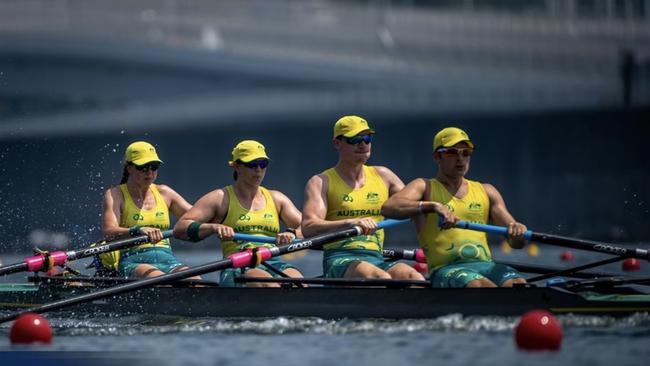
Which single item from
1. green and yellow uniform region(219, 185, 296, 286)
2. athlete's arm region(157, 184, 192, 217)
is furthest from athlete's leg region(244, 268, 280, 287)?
athlete's arm region(157, 184, 192, 217)

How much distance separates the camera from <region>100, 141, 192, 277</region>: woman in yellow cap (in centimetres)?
1717

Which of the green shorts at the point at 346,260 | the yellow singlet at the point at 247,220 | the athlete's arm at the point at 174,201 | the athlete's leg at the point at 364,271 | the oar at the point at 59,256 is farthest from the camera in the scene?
the athlete's arm at the point at 174,201

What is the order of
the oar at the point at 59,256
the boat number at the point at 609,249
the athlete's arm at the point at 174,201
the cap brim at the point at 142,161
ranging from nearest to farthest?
the boat number at the point at 609,249 → the oar at the point at 59,256 → the cap brim at the point at 142,161 → the athlete's arm at the point at 174,201

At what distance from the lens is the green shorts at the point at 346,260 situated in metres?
15.5

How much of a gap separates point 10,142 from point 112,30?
8.11 m

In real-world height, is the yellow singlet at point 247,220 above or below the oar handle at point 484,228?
above

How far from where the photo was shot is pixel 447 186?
15.0m

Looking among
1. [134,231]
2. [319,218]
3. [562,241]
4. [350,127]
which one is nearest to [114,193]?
[134,231]

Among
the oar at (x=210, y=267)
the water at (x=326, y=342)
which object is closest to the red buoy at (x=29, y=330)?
the water at (x=326, y=342)

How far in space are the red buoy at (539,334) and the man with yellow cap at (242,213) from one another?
4378mm

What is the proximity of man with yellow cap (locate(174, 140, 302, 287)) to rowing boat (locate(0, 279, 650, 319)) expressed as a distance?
0.67 m

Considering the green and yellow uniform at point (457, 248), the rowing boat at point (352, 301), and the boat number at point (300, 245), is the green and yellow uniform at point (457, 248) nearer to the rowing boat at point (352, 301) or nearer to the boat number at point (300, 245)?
the rowing boat at point (352, 301)

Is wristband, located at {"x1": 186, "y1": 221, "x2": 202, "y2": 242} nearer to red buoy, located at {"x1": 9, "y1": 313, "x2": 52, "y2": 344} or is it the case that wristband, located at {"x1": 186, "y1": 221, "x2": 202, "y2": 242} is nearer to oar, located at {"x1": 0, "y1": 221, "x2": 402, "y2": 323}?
oar, located at {"x1": 0, "y1": 221, "x2": 402, "y2": 323}

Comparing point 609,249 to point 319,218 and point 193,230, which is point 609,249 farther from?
point 193,230
